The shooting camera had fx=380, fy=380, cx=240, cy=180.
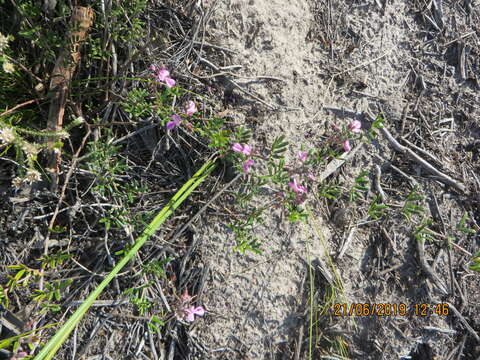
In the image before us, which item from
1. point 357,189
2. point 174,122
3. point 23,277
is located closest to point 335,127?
point 357,189

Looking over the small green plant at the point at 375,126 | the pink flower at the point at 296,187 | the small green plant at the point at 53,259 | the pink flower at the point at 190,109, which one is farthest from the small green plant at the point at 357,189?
the small green plant at the point at 53,259

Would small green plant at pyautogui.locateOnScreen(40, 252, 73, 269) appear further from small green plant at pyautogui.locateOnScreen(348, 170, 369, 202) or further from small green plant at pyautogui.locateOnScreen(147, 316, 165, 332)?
small green plant at pyautogui.locateOnScreen(348, 170, 369, 202)

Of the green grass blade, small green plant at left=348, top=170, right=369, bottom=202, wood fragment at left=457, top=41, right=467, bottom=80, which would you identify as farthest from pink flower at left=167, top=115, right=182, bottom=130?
wood fragment at left=457, top=41, right=467, bottom=80

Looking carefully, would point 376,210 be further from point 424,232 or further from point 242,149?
point 242,149

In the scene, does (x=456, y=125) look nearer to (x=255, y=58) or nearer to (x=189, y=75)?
(x=255, y=58)

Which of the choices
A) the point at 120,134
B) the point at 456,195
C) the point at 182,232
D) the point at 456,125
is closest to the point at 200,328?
the point at 182,232

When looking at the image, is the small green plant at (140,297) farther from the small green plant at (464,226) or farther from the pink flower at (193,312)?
the small green plant at (464,226)
